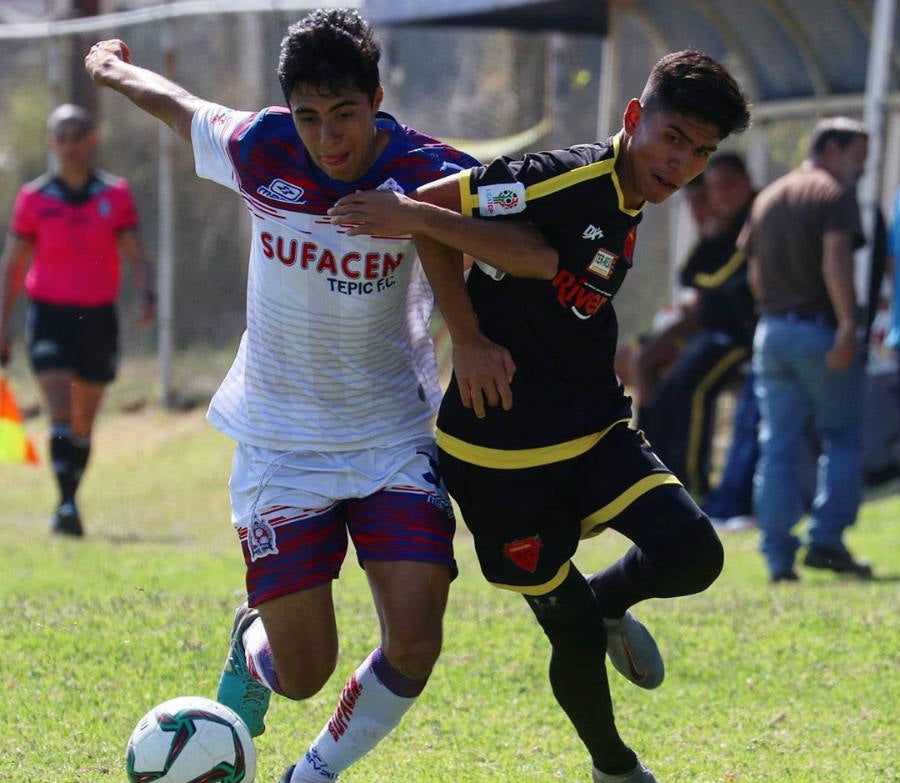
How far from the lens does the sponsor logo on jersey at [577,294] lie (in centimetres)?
399

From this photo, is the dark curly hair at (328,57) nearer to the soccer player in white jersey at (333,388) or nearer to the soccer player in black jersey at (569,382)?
the soccer player in white jersey at (333,388)

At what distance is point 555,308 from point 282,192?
0.80 m

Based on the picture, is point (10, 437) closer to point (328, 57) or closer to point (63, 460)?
point (63, 460)

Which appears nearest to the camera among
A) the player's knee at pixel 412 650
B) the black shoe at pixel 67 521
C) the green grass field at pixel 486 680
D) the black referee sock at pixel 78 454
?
the player's knee at pixel 412 650

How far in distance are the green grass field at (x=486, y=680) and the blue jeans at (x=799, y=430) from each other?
32cm

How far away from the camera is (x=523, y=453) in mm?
4047

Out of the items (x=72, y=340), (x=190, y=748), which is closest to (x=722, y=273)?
(x=72, y=340)

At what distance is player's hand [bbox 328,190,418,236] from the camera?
3.80m

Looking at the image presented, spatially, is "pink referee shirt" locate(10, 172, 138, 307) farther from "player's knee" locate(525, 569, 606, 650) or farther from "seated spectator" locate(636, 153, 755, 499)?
"player's knee" locate(525, 569, 606, 650)

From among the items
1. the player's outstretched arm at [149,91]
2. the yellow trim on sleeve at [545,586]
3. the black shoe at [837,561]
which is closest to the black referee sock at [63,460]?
the black shoe at [837,561]

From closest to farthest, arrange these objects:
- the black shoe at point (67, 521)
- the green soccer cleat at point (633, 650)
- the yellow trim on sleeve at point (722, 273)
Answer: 1. the green soccer cleat at point (633, 650)
2. the black shoe at point (67, 521)
3. the yellow trim on sleeve at point (722, 273)

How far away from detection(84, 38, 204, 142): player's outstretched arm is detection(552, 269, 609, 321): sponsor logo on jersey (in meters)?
1.20

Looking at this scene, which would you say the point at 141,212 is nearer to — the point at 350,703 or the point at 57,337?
the point at 57,337

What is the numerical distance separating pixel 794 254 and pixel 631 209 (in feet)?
14.7
